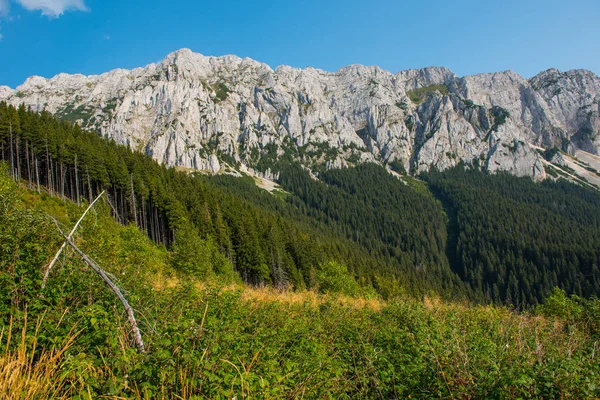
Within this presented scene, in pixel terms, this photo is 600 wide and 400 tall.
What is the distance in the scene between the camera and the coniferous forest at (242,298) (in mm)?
3877

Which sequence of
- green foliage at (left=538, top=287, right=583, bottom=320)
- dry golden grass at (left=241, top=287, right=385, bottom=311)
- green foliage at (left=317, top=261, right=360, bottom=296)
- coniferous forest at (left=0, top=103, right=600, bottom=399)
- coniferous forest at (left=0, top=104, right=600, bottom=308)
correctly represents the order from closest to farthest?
coniferous forest at (left=0, top=103, right=600, bottom=399) < dry golden grass at (left=241, top=287, right=385, bottom=311) < green foliage at (left=538, top=287, right=583, bottom=320) < green foliage at (left=317, top=261, right=360, bottom=296) < coniferous forest at (left=0, top=104, right=600, bottom=308)

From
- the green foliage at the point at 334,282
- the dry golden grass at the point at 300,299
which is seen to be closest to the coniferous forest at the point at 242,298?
the dry golden grass at the point at 300,299

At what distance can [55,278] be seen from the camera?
5766 mm

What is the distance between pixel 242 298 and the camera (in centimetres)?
1330

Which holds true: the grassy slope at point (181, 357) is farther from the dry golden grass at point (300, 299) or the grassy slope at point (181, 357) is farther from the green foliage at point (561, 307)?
the green foliage at point (561, 307)

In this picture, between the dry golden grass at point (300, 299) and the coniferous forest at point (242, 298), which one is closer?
the coniferous forest at point (242, 298)

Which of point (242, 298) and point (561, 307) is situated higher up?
point (242, 298)

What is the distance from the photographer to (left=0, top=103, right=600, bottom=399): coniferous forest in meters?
3.88

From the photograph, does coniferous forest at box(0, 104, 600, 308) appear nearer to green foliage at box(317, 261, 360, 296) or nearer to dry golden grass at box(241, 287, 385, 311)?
green foliage at box(317, 261, 360, 296)

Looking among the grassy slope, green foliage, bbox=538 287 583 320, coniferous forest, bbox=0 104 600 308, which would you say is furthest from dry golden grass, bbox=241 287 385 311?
green foliage, bbox=538 287 583 320

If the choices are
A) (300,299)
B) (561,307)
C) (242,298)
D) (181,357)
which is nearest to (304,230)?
(561,307)

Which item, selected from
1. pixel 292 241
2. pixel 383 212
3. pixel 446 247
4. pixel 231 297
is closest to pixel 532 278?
pixel 446 247

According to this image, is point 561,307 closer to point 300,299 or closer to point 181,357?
point 300,299

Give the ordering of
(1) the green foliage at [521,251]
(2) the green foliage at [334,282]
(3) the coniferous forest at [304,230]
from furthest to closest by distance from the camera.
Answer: (1) the green foliage at [521,251]
(3) the coniferous forest at [304,230]
(2) the green foliage at [334,282]
